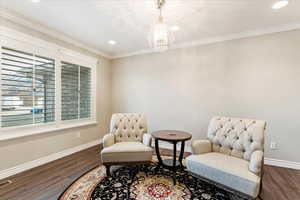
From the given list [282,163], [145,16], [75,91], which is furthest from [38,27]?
[282,163]

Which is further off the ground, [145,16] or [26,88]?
[145,16]

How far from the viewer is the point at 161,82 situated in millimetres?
3738

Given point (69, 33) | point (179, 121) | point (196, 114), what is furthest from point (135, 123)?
point (69, 33)

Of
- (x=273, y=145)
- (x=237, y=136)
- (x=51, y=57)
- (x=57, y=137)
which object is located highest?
(x=51, y=57)

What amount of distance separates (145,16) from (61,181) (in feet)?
9.08

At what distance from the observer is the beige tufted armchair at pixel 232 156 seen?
5.11 feet

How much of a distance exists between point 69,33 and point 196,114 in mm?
3161

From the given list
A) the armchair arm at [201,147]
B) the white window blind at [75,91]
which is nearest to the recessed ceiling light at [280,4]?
the armchair arm at [201,147]

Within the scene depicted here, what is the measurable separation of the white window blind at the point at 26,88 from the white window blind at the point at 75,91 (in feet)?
0.82

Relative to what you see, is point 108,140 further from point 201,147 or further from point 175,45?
point 175,45

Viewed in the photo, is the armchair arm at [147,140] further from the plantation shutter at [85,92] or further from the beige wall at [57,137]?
the plantation shutter at [85,92]

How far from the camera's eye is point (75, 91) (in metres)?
3.41

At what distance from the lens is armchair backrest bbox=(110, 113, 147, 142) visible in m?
2.77

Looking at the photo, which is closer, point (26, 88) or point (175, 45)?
point (26, 88)
